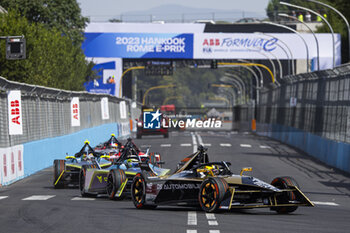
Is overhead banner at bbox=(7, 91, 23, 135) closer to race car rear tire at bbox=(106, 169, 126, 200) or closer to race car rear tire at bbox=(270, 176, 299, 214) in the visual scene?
race car rear tire at bbox=(106, 169, 126, 200)

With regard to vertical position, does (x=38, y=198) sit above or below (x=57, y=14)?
below

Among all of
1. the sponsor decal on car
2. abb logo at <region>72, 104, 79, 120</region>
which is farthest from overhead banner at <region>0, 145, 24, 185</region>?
abb logo at <region>72, 104, 79, 120</region>

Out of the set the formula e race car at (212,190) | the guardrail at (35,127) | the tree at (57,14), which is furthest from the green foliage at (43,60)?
the formula e race car at (212,190)

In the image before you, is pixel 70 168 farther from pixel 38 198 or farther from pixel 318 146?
pixel 318 146

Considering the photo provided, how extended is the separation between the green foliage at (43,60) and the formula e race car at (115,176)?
103 feet

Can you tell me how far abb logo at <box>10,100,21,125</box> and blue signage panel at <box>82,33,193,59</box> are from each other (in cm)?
4996

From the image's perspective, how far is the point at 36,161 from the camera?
26281mm

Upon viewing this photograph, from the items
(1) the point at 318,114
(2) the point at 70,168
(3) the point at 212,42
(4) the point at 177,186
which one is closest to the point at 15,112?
(2) the point at 70,168

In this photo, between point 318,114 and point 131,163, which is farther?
point 318,114

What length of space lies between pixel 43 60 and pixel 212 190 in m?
45.7

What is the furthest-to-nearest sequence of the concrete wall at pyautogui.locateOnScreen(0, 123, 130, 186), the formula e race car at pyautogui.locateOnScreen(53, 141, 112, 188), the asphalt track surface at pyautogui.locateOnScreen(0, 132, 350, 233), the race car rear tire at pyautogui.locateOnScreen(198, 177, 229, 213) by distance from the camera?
the concrete wall at pyautogui.locateOnScreen(0, 123, 130, 186), the formula e race car at pyautogui.locateOnScreen(53, 141, 112, 188), the race car rear tire at pyautogui.locateOnScreen(198, 177, 229, 213), the asphalt track surface at pyautogui.locateOnScreen(0, 132, 350, 233)

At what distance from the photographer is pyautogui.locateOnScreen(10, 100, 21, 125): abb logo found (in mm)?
23031

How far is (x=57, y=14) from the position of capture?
70062mm

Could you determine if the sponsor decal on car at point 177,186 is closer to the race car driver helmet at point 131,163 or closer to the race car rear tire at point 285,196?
the race car rear tire at point 285,196
